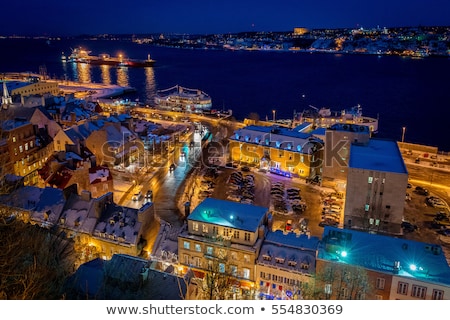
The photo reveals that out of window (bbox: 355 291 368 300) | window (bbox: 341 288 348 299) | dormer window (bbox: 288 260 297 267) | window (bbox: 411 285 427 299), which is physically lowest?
dormer window (bbox: 288 260 297 267)

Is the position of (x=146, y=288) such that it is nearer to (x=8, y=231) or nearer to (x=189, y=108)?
(x=8, y=231)

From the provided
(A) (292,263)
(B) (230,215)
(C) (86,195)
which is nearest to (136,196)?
(C) (86,195)

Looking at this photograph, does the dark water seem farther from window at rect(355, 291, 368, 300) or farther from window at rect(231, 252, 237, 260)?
window at rect(355, 291, 368, 300)

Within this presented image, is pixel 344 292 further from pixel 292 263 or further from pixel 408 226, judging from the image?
pixel 408 226

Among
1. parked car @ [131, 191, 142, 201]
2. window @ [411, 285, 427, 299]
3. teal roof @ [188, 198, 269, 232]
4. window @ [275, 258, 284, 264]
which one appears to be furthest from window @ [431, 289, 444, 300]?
parked car @ [131, 191, 142, 201]

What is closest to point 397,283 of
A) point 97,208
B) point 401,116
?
point 97,208

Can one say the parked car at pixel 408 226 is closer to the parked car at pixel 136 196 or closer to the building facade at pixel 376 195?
the building facade at pixel 376 195
